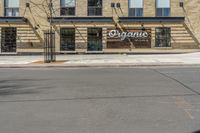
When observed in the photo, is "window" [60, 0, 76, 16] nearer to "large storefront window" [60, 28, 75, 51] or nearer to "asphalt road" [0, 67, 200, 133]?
"large storefront window" [60, 28, 75, 51]

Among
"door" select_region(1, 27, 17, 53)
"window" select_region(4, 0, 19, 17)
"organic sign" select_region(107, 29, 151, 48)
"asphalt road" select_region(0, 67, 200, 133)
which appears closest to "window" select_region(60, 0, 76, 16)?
"organic sign" select_region(107, 29, 151, 48)

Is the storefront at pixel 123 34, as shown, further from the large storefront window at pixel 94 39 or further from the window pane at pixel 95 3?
the window pane at pixel 95 3

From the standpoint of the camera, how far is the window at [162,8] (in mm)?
42406

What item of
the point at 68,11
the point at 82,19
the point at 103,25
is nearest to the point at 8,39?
the point at 68,11

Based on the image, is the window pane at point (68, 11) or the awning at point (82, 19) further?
the window pane at point (68, 11)

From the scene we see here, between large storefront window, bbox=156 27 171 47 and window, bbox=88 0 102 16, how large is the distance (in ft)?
19.3

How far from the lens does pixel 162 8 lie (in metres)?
42.4

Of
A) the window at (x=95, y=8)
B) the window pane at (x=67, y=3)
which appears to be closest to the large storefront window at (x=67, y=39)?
the window pane at (x=67, y=3)

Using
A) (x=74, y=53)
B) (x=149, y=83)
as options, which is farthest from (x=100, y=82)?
(x=74, y=53)

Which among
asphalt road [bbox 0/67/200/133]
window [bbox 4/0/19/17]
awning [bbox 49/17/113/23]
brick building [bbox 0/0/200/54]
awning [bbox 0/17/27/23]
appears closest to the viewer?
asphalt road [bbox 0/67/200/133]

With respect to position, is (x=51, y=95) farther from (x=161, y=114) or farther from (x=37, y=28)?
(x=37, y=28)

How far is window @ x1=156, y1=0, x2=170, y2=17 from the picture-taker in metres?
42.4

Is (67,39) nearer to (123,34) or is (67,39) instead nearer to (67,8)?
(67,8)

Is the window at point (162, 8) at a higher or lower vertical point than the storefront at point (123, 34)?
higher
